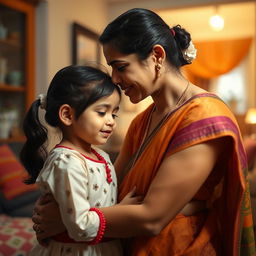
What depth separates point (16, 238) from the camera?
2.03 metres

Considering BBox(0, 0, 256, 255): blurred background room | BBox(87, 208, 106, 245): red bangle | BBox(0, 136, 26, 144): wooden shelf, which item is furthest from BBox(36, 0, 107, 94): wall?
BBox(87, 208, 106, 245): red bangle

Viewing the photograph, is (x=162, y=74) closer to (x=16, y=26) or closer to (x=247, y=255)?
(x=247, y=255)

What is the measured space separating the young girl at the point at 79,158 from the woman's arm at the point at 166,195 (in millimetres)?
56

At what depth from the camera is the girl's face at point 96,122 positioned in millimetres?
1125

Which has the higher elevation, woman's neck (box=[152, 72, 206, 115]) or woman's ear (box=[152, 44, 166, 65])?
woman's ear (box=[152, 44, 166, 65])

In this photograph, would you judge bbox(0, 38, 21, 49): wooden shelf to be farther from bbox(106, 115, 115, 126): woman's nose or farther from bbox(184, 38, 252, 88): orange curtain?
bbox(184, 38, 252, 88): orange curtain

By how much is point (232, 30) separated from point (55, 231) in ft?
23.3

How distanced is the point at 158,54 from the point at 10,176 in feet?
5.98

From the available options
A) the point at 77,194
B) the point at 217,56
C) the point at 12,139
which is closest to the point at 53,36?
the point at 12,139

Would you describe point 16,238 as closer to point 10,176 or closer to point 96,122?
point 10,176

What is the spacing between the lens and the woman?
103 cm

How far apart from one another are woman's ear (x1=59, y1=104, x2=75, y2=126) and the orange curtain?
657 centimetres

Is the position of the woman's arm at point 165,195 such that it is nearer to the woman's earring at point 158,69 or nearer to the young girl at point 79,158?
the young girl at point 79,158

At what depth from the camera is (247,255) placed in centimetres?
125
